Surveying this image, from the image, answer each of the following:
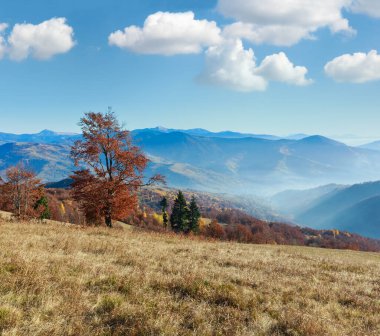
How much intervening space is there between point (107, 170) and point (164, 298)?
25.4 metres

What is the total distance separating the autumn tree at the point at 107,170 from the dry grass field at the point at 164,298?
60.2ft

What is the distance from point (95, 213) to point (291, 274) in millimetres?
24273

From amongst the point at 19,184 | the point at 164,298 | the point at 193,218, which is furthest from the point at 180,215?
the point at 164,298

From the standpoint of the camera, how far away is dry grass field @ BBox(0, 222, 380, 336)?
20.9ft

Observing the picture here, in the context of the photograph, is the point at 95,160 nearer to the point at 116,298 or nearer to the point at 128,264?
the point at 128,264

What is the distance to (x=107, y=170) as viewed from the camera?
106ft

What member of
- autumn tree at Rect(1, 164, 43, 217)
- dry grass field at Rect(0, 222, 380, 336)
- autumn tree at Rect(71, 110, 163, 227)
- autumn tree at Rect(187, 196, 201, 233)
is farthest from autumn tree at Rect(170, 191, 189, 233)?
dry grass field at Rect(0, 222, 380, 336)

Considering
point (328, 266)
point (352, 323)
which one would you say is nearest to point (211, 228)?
point (328, 266)

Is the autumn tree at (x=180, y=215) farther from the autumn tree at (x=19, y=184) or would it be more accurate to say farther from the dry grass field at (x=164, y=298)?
the dry grass field at (x=164, y=298)

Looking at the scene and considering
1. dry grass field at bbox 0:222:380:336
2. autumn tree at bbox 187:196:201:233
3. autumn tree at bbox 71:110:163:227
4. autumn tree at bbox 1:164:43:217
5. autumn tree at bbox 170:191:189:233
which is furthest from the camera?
autumn tree at bbox 187:196:201:233

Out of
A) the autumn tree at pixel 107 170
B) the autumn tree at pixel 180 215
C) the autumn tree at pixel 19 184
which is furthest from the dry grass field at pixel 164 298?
the autumn tree at pixel 180 215

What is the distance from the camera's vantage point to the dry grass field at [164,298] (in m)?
6.38

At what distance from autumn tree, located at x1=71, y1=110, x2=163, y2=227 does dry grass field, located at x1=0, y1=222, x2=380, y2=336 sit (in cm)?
1836

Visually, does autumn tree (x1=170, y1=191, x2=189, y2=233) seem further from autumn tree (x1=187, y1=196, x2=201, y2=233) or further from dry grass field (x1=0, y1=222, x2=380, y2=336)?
dry grass field (x1=0, y1=222, x2=380, y2=336)
